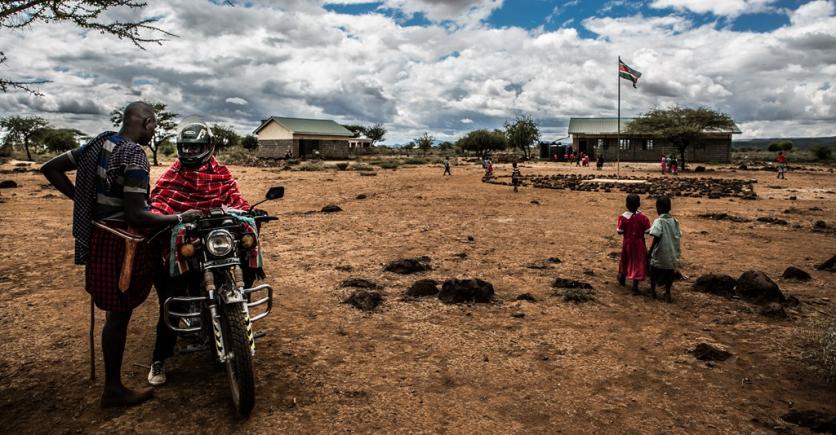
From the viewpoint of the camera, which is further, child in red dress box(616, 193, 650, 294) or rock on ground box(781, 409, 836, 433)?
child in red dress box(616, 193, 650, 294)

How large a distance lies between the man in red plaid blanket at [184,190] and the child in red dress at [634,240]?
504 centimetres

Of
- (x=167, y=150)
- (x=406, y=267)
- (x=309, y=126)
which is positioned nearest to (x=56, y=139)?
(x=167, y=150)

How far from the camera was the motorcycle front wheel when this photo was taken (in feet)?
10.7

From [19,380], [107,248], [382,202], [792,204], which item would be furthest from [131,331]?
[792,204]

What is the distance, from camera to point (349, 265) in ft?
26.3

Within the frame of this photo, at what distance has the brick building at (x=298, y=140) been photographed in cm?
4934


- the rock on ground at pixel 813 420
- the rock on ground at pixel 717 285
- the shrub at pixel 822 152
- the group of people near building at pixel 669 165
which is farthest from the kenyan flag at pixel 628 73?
the shrub at pixel 822 152

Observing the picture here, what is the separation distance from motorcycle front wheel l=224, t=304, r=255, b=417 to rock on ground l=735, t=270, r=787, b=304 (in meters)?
5.92

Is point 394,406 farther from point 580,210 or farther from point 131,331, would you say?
point 580,210

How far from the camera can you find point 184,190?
394 cm

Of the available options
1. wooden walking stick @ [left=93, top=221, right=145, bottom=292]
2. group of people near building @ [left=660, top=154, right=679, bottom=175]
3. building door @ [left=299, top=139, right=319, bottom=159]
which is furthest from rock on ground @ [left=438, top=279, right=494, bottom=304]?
building door @ [left=299, top=139, right=319, bottom=159]

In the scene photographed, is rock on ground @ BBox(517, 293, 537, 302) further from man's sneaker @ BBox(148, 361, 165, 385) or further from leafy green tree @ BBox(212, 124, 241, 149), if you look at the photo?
leafy green tree @ BBox(212, 124, 241, 149)

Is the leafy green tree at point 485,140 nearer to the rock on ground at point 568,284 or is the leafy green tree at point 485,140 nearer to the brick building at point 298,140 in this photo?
the brick building at point 298,140

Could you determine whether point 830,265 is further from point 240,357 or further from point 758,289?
point 240,357
